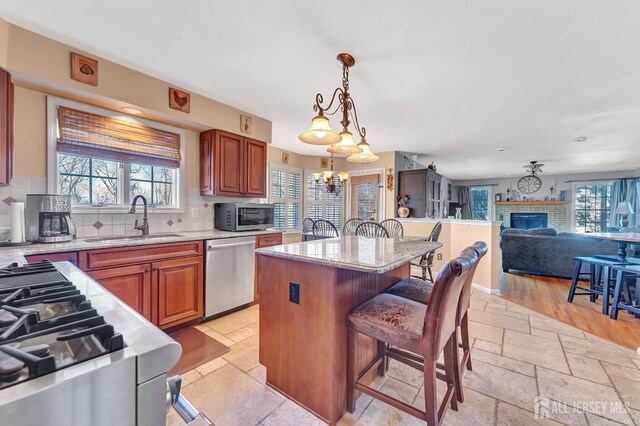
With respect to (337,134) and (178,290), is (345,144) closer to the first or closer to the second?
(337,134)

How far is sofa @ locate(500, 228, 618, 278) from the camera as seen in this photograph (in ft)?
14.8

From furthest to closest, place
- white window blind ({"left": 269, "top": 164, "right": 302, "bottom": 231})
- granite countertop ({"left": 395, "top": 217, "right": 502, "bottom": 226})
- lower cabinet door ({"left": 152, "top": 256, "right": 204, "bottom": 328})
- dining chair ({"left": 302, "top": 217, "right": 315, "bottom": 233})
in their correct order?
dining chair ({"left": 302, "top": 217, "right": 315, "bottom": 233}) → white window blind ({"left": 269, "top": 164, "right": 302, "bottom": 231}) → granite countertop ({"left": 395, "top": 217, "right": 502, "bottom": 226}) → lower cabinet door ({"left": 152, "top": 256, "right": 204, "bottom": 328})

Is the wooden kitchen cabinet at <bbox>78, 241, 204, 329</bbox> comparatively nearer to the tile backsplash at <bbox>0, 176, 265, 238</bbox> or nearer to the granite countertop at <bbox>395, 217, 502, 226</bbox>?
the tile backsplash at <bbox>0, 176, 265, 238</bbox>

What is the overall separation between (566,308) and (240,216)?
4116mm

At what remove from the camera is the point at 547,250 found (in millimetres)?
4809

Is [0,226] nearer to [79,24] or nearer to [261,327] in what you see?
[79,24]

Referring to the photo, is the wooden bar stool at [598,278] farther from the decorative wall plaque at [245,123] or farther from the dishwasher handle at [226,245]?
the decorative wall plaque at [245,123]

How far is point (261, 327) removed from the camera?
1855mm

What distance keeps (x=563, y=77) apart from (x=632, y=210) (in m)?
7.74

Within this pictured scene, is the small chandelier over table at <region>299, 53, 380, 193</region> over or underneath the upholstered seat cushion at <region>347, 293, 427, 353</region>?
over

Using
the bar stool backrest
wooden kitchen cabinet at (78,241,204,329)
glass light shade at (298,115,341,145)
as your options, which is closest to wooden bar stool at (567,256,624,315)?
the bar stool backrest

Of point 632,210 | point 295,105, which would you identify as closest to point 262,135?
point 295,105

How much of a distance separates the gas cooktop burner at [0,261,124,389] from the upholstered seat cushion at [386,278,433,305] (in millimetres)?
1628

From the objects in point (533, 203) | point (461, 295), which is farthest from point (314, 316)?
point (533, 203)
